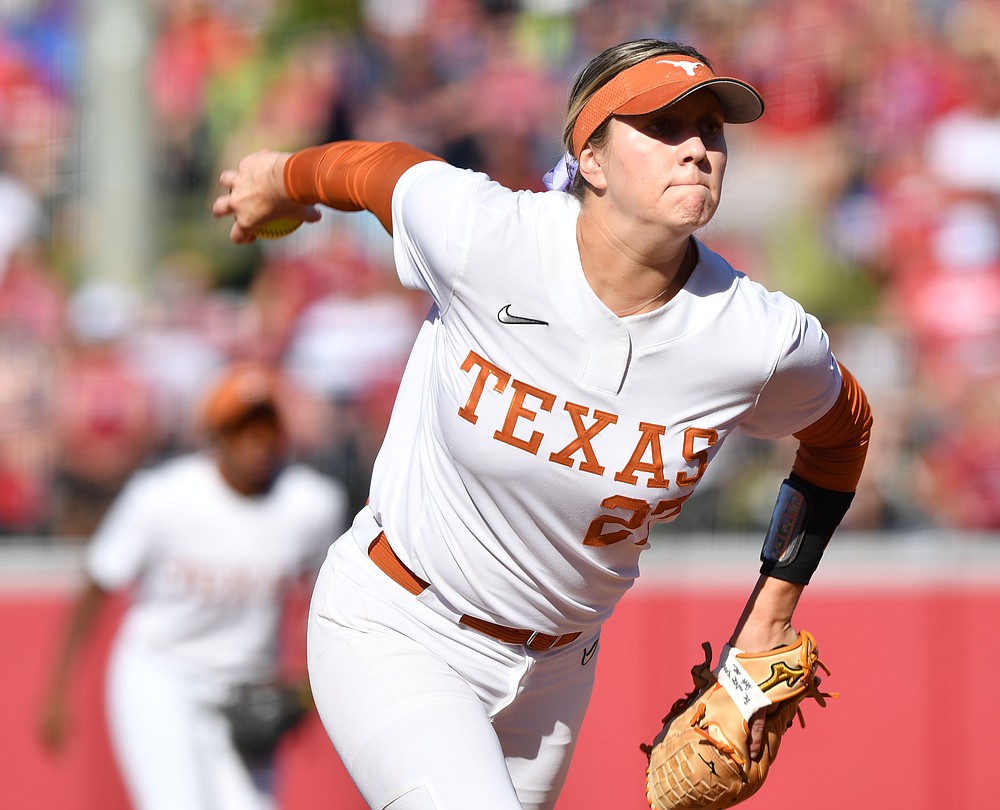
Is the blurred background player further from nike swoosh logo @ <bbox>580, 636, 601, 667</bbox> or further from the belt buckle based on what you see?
the belt buckle

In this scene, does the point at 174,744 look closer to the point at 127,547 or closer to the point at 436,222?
the point at 127,547

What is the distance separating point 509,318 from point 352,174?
557 millimetres

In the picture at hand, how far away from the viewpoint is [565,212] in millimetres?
2812

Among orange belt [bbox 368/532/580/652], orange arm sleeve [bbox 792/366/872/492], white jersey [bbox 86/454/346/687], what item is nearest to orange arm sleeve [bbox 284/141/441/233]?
orange belt [bbox 368/532/580/652]

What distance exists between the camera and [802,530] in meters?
3.14

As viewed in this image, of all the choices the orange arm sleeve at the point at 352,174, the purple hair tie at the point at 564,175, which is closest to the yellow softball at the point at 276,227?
the orange arm sleeve at the point at 352,174

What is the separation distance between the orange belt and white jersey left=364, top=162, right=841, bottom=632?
0.03 meters

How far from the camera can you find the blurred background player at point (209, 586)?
216 inches

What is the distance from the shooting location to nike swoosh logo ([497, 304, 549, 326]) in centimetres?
273

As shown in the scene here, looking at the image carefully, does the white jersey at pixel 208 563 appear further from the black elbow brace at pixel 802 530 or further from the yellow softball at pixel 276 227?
the black elbow brace at pixel 802 530

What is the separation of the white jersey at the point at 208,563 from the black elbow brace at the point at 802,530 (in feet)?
9.65

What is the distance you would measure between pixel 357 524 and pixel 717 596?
3.31 m

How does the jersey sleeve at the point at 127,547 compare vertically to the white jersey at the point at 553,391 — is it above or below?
below

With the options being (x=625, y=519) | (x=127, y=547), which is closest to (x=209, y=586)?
(x=127, y=547)
